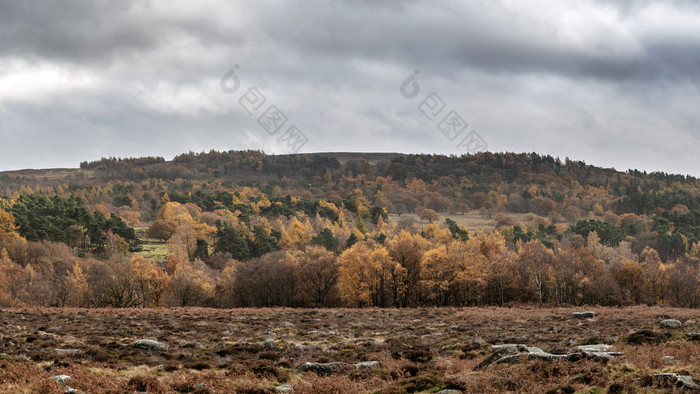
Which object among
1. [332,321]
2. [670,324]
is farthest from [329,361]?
[332,321]

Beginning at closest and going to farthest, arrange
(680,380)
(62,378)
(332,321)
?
(680,380) → (62,378) → (332,321)

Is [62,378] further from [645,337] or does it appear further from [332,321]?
[332,321]

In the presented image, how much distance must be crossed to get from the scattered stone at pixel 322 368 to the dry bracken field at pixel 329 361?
0.05m

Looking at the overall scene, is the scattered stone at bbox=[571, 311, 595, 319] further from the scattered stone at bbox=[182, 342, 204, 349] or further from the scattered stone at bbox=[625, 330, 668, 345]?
the scattered stone at bbox=[182, 342, 204, 349]

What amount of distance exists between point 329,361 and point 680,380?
47.3ft

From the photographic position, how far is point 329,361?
79.2 feet

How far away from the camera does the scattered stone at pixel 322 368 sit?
2103cm

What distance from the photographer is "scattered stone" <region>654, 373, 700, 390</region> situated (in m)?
14.1

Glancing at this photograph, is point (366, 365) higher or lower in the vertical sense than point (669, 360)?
lower

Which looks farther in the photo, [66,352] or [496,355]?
[66,352]

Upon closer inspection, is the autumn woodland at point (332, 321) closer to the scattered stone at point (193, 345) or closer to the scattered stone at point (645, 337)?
the scattered stone at point (645, 337)

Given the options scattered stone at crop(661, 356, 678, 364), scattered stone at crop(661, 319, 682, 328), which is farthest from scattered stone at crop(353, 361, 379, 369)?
scattered stone at crop(661, 319, 682, 328)

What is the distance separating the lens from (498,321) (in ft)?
157

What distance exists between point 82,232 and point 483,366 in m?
163
